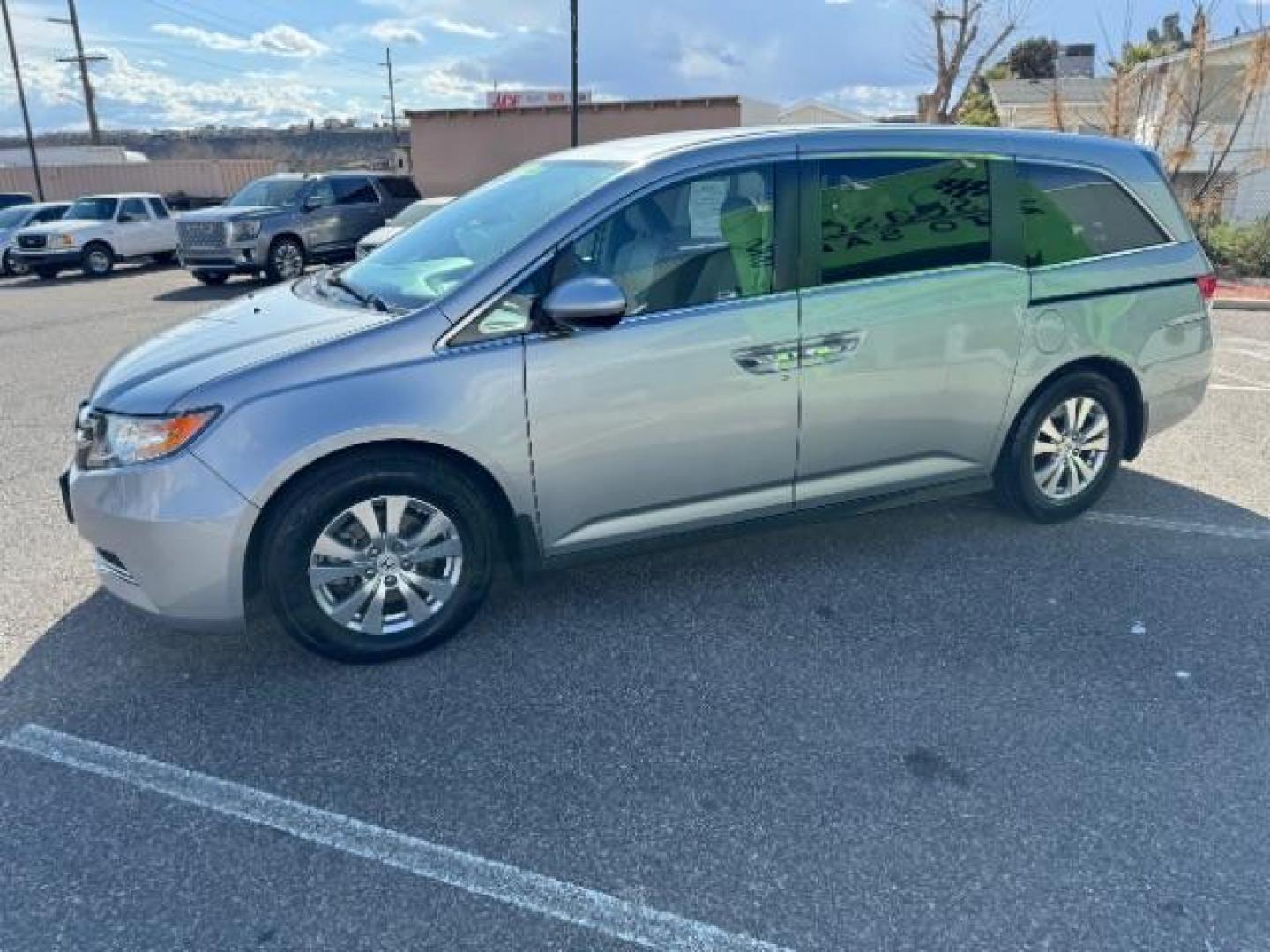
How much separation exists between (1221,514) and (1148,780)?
2515 mm

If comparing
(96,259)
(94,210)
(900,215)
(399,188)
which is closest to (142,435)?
(900,215)

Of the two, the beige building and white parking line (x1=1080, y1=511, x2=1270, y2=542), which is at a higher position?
the beige building

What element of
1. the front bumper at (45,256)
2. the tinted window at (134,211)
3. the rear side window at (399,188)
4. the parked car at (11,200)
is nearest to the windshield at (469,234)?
the rear side window at (399,188)

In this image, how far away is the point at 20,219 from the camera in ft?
65.8

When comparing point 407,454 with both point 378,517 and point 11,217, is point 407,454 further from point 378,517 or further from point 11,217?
point 11,217

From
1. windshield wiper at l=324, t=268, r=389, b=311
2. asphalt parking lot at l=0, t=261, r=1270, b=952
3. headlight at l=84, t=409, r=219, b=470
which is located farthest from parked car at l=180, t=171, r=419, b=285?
headlight at l=84, t=409, r=219, b=470

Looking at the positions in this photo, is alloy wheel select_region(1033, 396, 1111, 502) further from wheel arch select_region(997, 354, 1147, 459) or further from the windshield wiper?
the windshield wiper

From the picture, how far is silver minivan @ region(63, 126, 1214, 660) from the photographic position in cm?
306

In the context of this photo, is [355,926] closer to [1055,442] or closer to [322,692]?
[322,692]

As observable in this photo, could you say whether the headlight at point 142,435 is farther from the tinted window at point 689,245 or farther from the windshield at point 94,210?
the windshield at point 94,210

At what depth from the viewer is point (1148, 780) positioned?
2.67 m

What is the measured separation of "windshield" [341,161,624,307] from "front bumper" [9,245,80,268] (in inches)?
690

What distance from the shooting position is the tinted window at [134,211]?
19.2 metres

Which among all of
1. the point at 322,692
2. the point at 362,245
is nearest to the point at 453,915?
the point at 322,692
